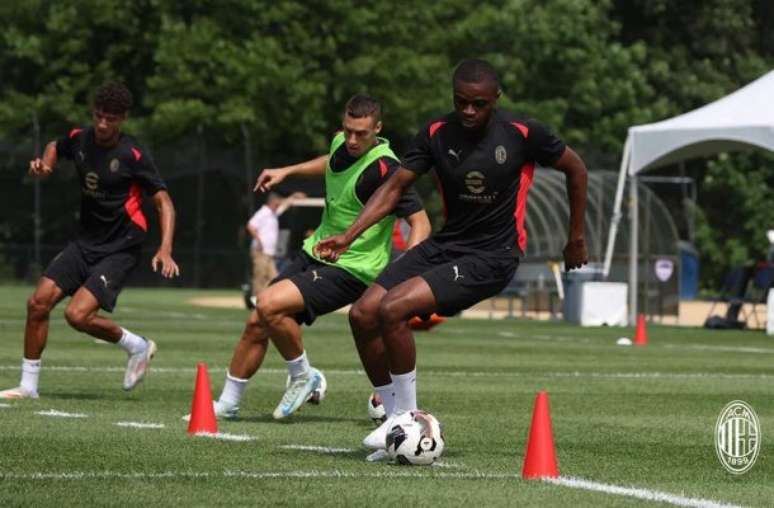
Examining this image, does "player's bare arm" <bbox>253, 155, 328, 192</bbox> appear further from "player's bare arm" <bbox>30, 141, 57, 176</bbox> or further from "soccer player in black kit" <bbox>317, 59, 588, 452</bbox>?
"player's bare arm" <bbox>30, 141, 57, 176</bbox>

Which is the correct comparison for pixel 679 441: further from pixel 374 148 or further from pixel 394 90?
pixel 394 90

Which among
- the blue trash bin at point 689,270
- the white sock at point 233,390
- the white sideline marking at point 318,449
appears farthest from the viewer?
the blue trash bin at point 689,270

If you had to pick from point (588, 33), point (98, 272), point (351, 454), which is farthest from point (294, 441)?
point (588, 33)

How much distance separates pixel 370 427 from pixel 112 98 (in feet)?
10.1

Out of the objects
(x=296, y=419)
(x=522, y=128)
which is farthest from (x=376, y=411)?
(x=522, y=128)

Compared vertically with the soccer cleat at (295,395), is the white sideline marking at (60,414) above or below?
below

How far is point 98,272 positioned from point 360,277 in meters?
2.70

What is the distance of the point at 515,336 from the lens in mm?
27375

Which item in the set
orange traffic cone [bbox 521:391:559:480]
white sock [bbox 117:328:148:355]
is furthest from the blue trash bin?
orange traffic cone [bbox 521:391:559:480]

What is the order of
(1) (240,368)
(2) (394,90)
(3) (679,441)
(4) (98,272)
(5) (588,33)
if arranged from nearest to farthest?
1. (3) (679,441)
2. (1) (240,368)
3. (4) (98,272)
4. (2) (394,90)
5. (5) (588,33)

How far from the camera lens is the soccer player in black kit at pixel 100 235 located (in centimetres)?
1416

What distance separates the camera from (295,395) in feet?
41.6

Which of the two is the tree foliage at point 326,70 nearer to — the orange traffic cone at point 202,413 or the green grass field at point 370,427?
the green grass field at point 370,427

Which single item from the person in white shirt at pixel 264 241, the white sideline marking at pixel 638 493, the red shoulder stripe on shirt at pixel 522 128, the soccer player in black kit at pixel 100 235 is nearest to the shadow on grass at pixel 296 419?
the soccer player in black kit at pixel 100 235
